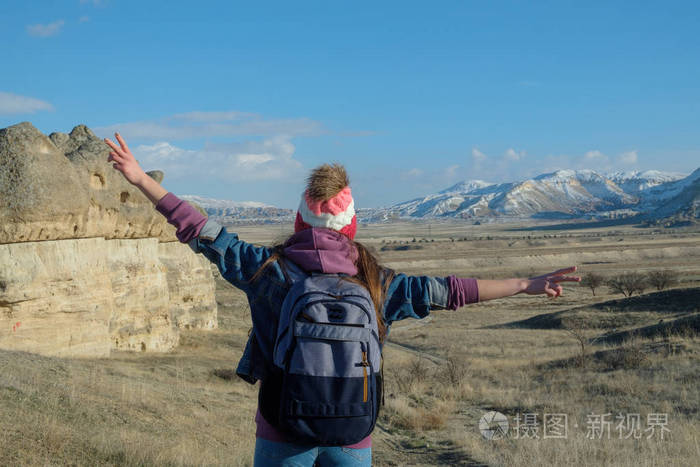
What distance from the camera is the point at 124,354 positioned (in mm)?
16703

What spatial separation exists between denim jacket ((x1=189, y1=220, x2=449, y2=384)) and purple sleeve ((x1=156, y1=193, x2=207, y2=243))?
3 centimetres

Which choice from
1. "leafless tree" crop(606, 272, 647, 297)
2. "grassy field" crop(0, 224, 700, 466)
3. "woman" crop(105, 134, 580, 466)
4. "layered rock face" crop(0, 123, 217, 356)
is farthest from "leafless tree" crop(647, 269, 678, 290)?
"woman" crop(105, 134, 580, 466)

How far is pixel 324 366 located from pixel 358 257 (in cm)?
59

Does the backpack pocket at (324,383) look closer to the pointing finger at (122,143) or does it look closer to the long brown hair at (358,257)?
the long brown hair at (358,257)

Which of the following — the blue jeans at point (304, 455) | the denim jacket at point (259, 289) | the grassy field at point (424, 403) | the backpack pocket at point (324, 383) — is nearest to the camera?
the backpack pocket at point (324, 383)

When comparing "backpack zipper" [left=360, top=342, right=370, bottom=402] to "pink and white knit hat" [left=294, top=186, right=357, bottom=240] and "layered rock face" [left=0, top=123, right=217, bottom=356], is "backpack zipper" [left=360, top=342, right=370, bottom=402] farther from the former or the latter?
"layered rock face" [left=0, top=123, right=217, bottom=356]

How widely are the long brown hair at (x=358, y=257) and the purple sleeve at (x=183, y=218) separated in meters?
0.35

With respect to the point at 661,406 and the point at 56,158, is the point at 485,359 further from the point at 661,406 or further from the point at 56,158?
the point at 56,158

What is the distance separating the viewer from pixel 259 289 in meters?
2.81

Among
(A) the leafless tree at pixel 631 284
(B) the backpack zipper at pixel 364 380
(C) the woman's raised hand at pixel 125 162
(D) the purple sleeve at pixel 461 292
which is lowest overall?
(A) the leafless tree at pixel 631 284

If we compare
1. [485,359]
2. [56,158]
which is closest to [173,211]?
[56,158]

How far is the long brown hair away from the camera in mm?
2820

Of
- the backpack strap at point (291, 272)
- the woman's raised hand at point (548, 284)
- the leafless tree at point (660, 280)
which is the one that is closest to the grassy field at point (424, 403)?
the backpack strap at point (291, 272)

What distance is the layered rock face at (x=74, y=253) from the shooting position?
12.9 m
